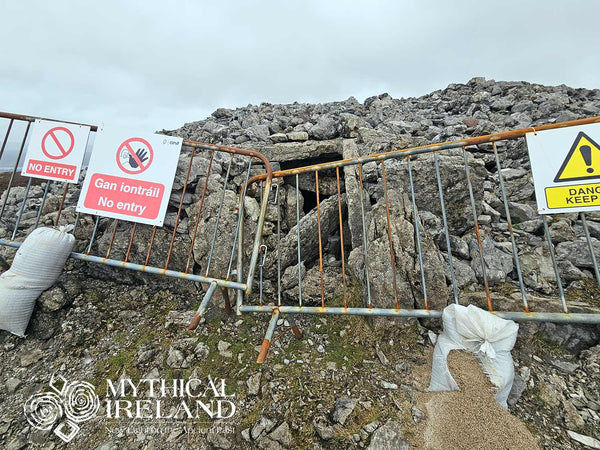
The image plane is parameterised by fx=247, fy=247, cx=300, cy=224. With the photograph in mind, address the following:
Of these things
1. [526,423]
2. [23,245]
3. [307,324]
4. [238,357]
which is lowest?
[526,423]

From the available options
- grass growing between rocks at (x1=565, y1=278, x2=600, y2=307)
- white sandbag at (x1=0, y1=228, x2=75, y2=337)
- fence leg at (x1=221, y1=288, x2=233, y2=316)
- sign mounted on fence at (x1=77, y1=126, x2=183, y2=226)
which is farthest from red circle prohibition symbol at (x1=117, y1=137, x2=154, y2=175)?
grass growing between rocks at (x1=565, y1=278, x2=600, y2=307)

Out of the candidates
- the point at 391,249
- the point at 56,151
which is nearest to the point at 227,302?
the point at 391,249

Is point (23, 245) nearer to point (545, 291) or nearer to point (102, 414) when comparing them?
point (102, 414)

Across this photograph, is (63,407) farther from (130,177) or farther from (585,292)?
(585,292)

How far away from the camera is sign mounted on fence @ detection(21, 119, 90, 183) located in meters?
3.14

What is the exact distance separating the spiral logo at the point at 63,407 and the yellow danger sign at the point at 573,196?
13.5 ft

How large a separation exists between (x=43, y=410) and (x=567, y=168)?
4.76 metres

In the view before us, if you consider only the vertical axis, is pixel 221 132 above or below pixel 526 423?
above

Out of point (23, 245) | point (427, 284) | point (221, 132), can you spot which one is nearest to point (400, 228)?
point (427, 284)

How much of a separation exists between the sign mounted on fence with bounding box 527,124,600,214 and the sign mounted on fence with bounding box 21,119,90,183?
4.89 meters

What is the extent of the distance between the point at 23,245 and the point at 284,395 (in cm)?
328

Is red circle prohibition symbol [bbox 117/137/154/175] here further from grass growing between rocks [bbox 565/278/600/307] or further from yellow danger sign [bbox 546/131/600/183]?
grass growing between rocks [bbox 565/278/600/307]

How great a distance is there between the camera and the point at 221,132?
648 cm

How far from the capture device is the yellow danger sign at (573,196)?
6.25 ft
